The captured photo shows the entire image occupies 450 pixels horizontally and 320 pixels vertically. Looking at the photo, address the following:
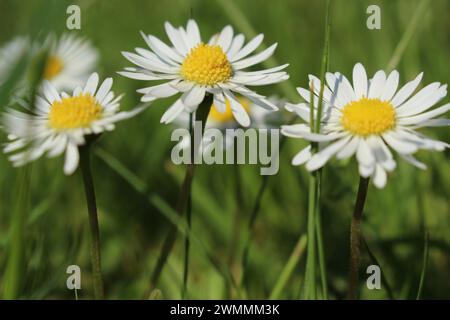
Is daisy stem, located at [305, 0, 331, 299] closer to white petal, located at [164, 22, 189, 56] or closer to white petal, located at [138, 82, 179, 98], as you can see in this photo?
white petal, located at [138, 82, 179, 98]

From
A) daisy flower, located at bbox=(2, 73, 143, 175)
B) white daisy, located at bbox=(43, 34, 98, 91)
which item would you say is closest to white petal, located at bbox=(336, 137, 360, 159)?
daisy flower, located at bbox=(2, 73, 143, 175)

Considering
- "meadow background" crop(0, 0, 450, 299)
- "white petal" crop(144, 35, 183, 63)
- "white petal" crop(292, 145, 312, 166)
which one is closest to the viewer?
"white petal" crop(292, 145, 312, 166)

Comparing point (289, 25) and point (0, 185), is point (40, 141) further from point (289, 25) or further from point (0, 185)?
point (289, 25)

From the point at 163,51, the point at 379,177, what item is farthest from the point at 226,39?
the point at 379,177

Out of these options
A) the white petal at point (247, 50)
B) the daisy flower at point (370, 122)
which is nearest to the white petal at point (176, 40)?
the white petal at point (247, 50)

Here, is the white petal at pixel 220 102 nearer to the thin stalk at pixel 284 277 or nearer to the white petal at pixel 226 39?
the white petal at pixel 226 39

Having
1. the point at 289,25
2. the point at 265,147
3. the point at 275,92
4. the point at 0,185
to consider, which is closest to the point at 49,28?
the point at 265,147
